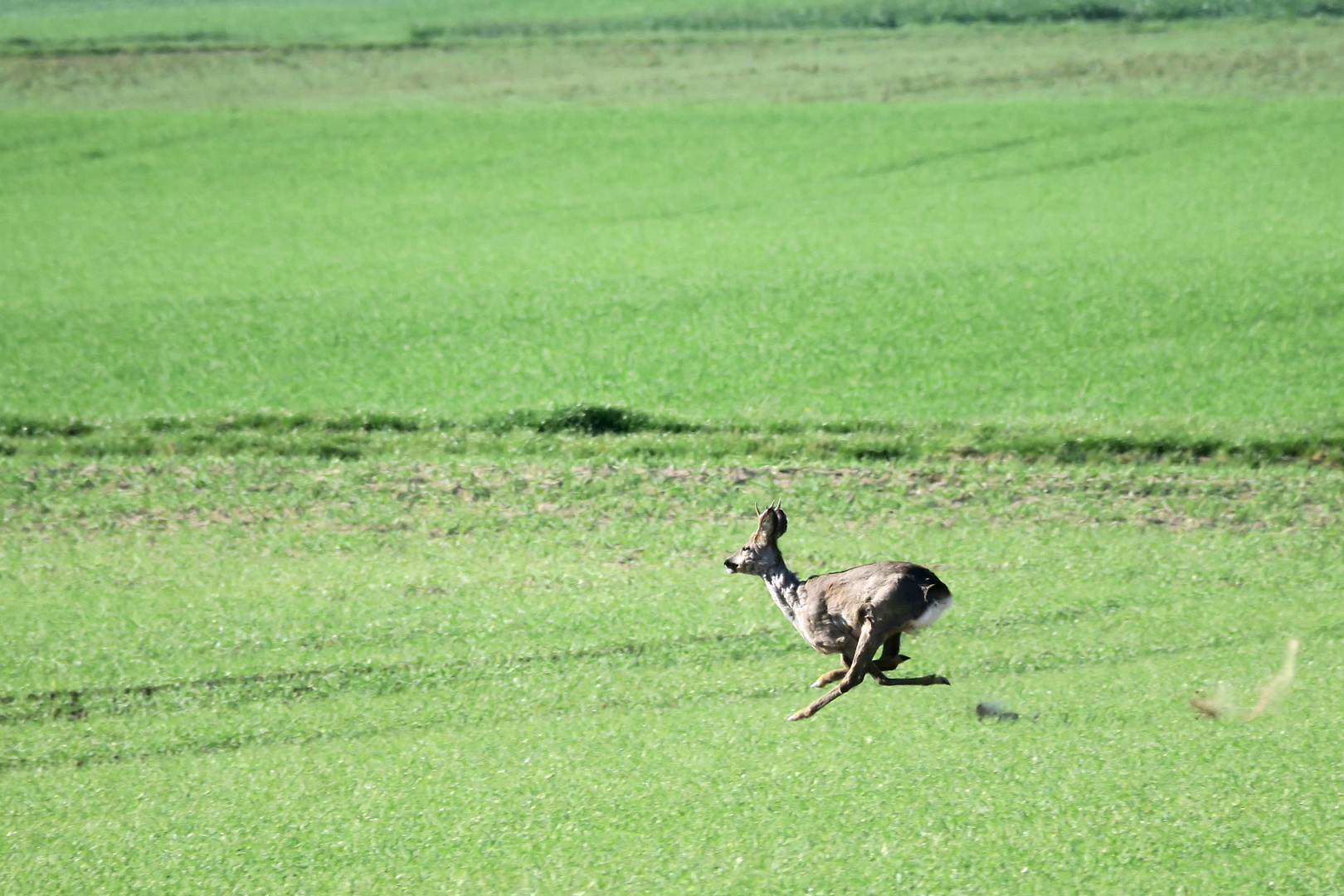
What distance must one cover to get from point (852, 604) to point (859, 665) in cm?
11

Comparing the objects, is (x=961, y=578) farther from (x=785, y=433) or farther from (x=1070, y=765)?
(x=785, y=433)

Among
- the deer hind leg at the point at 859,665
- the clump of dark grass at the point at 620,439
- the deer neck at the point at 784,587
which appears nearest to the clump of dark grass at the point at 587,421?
the clump of dark grass at the point at 620,439

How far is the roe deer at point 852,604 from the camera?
227 cm

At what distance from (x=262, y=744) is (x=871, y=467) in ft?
16.4

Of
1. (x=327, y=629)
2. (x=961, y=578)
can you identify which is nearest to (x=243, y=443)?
(x=327, y=629)

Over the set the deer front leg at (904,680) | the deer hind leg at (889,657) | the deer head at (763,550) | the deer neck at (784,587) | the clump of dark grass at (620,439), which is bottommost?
the clump of dark grass at (620,439)

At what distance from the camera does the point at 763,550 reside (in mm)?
2375

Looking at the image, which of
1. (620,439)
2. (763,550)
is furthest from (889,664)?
(620,439)

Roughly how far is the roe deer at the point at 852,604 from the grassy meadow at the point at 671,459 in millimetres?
3534

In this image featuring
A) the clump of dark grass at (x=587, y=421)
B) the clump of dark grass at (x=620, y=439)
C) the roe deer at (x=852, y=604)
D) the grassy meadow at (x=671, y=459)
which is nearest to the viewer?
the roe deer at (x=852, y=604)

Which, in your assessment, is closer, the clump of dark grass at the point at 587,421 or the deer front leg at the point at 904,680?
the deer front leg at the point at 904,680

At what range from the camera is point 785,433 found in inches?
440

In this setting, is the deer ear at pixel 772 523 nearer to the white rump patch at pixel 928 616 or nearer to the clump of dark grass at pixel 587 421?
the white rump patch at pixel 928 616

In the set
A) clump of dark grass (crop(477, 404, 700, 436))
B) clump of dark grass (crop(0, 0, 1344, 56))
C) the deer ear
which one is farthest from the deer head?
clump of dark grass (crop(0, 0, 1344, 56))
